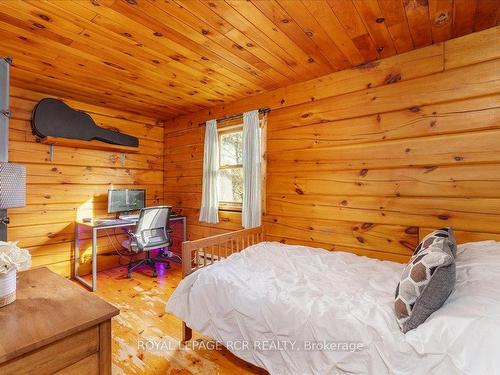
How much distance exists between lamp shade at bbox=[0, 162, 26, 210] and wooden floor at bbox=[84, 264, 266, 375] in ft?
4.23

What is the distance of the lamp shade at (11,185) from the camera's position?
3.10ft

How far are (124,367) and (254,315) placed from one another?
99 cm

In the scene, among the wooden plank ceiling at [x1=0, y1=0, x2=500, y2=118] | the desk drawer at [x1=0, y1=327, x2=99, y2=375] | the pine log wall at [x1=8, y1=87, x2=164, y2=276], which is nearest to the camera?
the desk drawer at [x1=0, y1=327, x2=99, y2=375]

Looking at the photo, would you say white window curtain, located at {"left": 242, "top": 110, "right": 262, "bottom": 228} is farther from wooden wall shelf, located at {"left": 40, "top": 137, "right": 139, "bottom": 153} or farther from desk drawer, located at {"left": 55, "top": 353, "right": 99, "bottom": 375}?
desk drawer, located at {"left": 55, "top": 353, "right": 99, "bottom": 375}

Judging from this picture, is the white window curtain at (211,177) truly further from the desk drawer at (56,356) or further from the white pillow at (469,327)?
the white pillow at (469,327)

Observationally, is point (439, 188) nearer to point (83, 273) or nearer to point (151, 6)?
point (151, 6)

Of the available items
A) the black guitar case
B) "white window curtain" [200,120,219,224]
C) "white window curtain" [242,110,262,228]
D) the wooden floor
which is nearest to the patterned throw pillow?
the wooden floor

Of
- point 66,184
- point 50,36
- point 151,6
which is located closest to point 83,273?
Result: point 66,184

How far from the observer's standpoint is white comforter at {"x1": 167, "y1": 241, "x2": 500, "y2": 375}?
1000 mm

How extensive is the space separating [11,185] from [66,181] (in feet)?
8.62

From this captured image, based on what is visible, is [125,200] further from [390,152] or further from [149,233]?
[390,152]

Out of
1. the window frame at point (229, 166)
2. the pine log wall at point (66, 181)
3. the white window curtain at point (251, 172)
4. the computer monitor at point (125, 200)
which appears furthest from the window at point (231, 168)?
the pine log wall at point (66, 181)

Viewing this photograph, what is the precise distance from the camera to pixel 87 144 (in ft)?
10.7

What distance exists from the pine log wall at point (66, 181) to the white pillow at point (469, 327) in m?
3.65
